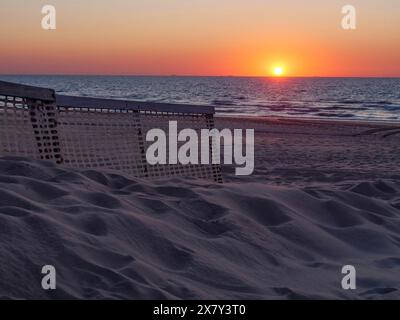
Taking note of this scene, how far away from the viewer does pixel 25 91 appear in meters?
5.51

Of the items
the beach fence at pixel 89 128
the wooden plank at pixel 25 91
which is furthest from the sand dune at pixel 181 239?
the wooden plank at pixel 25 91

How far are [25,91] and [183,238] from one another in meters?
2.43

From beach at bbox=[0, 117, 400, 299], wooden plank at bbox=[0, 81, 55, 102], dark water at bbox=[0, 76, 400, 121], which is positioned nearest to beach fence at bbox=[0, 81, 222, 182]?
wooden plank at bbox=[0, 81, 55, 102]

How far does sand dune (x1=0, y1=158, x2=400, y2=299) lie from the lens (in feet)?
10.5

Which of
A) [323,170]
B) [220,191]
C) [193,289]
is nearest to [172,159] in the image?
[220,191]

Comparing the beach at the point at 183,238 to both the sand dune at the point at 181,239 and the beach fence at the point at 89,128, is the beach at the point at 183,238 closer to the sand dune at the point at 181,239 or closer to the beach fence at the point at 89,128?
the sand dune at the point at 181,239

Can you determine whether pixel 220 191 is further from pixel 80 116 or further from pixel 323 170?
pixel 323 170

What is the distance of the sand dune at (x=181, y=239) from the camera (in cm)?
321

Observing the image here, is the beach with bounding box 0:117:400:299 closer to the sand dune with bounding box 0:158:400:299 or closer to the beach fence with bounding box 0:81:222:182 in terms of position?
the sand dune with bounding box 0:158:400:299

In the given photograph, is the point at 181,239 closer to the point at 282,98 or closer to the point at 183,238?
the point at 183,238

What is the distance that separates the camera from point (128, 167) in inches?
262

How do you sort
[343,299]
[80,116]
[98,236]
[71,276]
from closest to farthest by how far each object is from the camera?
[71,276]
[343,299]
[98,236]
[80,116]

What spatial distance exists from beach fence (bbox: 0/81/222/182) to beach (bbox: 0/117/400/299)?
0.47 m
